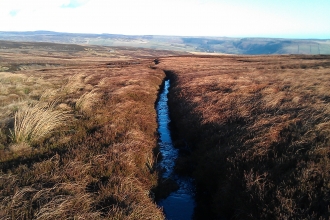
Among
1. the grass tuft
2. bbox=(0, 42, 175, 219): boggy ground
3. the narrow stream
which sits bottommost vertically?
the narrow stream

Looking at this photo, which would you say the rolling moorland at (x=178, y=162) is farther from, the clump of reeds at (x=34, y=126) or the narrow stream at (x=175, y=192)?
the narrow stream at (x=175, y=192)

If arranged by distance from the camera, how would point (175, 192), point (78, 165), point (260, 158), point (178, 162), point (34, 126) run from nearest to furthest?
point (78, 165) → point (260, 158) → point (175, 192) → point (178, 162) → point (34, 126)

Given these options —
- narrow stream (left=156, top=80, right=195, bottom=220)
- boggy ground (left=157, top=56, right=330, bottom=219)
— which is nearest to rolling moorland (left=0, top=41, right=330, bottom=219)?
boggy ground (left=157, top=56, right=330, bottom=219)

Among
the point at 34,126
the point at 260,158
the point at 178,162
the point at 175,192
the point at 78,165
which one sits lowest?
the point at 175,192

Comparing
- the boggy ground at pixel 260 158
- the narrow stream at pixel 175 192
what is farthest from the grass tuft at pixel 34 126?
the boggy ground at pixel 260 158

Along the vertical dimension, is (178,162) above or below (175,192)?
above

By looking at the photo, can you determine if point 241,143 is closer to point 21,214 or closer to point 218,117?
point 218,117

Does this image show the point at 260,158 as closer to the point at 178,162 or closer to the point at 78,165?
the point at 178,162

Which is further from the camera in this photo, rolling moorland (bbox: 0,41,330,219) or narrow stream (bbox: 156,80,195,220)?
narrow stream (bbox: 156,80,195,220)

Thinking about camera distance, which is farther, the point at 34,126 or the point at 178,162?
the point at 34,126

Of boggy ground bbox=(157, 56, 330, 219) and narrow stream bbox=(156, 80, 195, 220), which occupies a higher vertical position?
boggy ground bbox=(157, 56, 330, 219)

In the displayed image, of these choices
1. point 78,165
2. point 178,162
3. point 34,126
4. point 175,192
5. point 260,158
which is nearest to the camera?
point 78,165

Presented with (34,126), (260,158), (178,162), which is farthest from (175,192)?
(34,126)

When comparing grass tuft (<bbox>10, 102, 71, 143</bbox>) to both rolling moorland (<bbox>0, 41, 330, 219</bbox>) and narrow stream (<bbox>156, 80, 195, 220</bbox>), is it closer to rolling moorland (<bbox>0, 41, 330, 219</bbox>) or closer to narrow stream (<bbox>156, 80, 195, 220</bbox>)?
rolling moorland (<bbox>0, 41, 330, 219</bbox>)
